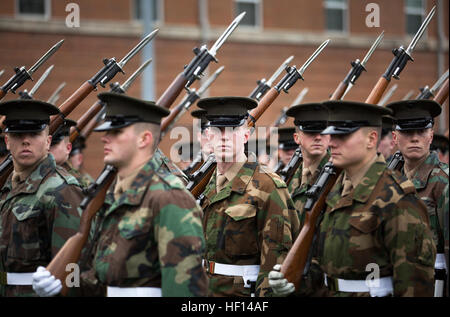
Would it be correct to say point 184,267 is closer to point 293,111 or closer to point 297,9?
point 293,111

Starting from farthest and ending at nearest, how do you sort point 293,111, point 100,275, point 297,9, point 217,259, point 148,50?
point 297,9 → point 148,50 → point 293,111 → point 217,259 → point 100,275

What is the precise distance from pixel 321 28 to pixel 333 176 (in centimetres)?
1384

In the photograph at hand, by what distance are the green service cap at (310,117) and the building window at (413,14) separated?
528 inches

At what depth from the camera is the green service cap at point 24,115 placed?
191 inches

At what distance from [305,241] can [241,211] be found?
603mm

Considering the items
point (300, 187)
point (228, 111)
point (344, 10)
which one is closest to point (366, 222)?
point (228, 111)

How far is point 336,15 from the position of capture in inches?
706

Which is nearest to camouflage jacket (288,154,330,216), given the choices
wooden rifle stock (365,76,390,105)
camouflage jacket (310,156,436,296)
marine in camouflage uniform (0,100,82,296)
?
wooden rifle stock (365,76,390,105)

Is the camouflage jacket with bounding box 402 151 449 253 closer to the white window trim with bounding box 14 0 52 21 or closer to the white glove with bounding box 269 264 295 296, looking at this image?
the white glove with bounding box 269 264 295 296

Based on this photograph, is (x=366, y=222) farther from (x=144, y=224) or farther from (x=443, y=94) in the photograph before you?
(x=443, y=94)

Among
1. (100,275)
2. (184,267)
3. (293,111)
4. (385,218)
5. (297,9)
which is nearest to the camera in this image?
(184,267)

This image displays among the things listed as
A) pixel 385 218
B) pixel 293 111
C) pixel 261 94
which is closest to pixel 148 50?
pixel 261 94

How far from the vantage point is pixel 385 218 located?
12.3 ft

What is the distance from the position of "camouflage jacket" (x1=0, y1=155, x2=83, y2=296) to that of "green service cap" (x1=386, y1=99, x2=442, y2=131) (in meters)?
2.60
